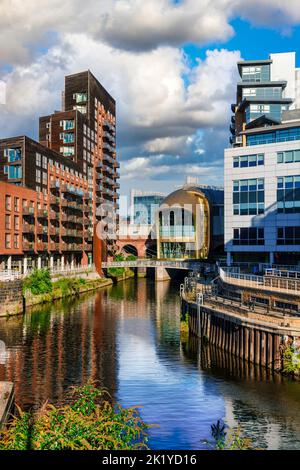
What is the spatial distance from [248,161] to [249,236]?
1142 centimetres

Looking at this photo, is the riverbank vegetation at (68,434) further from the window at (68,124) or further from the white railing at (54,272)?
the window at (68,124)

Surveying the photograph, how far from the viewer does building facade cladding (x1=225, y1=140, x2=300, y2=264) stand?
7481cm

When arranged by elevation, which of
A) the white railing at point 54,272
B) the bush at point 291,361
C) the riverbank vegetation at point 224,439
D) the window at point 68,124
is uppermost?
the window at point 68,124

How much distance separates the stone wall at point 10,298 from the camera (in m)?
67.9

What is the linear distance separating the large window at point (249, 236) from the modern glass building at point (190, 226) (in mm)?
52529

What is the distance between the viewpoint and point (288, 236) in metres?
75.7

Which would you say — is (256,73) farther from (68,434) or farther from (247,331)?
(68,434)

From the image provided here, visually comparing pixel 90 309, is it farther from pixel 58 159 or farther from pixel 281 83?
pixel 281 83

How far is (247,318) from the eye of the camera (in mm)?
42062

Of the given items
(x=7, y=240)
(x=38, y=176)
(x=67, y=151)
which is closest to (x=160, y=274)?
(x=67, y=151)

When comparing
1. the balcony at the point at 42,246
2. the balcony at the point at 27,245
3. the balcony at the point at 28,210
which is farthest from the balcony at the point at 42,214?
the balcony at the point at 27,245

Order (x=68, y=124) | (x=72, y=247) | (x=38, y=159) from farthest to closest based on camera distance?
1. (x=68, y=124)
2. (x=72, y=247)
3. (x=38, y=159)

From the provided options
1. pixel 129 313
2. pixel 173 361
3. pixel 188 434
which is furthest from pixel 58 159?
pixel 188 434
